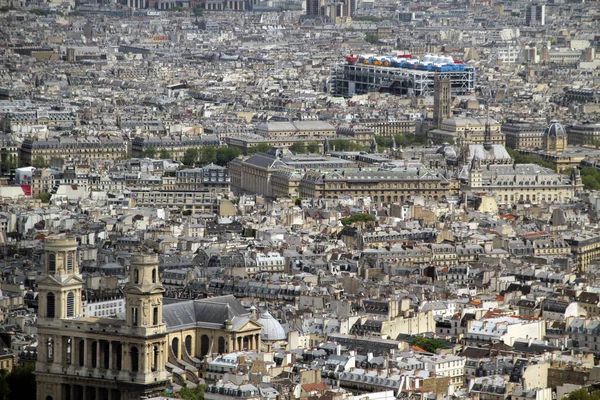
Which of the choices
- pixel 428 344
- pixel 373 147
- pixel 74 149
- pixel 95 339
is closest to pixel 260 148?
pixel 373 147

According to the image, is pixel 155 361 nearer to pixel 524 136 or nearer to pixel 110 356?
pixel 110 356

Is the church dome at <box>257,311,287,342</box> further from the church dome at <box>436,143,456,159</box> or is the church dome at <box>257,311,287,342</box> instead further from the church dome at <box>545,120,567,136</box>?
the church dome at <box>545,120,567,136</box>

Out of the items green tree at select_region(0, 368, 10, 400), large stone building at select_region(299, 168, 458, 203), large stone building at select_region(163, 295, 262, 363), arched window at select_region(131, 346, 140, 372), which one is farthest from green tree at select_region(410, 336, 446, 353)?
large stone building at select_region(299, 168, 458, 203)

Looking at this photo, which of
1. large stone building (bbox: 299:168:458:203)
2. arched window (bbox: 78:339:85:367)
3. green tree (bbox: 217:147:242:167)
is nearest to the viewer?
arched window (bbox: 78:339:85:367)

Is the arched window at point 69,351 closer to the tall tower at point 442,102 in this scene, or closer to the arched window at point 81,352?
Result: the arched window at point 81,352

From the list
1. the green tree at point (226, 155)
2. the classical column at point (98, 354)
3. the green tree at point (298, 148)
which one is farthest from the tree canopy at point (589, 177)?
the classical column at point (98, 354)

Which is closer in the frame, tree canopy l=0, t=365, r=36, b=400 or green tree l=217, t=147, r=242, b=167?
tree canopy l=0, t=365, r=36, b=400
